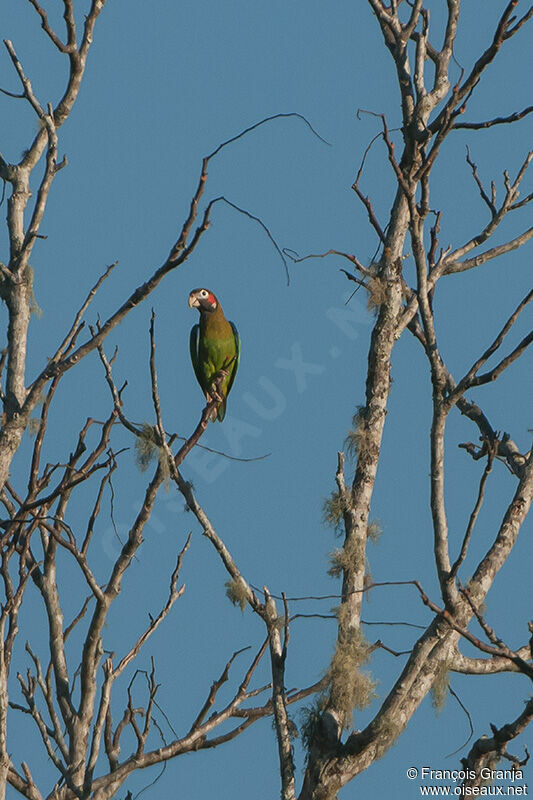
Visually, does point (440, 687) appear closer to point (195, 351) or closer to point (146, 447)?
point (146, 447)

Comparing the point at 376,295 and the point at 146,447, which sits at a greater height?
the point at 376,295

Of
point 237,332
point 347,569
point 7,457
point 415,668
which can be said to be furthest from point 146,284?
point 237,332

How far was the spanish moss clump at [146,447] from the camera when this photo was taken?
4926mm

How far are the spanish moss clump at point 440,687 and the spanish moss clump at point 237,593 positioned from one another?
0.89 meters

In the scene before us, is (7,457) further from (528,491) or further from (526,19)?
(526,19)

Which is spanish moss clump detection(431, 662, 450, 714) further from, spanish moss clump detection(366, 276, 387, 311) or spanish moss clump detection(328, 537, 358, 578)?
spanish moss clump detection(366, 276, 387, 311)

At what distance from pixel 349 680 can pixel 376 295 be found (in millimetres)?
1944

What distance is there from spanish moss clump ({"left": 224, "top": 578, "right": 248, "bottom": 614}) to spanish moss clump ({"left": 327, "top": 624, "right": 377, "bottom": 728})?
50 cm

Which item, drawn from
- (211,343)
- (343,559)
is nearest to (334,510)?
(343,559)

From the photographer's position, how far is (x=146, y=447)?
4.96 meters

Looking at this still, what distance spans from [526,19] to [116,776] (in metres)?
3.95

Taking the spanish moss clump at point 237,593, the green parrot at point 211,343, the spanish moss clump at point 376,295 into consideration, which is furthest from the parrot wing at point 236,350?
the spanish moss clump at point 237,593

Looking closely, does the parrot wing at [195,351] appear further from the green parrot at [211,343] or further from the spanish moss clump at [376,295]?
the spanish moss clump at [376,295]

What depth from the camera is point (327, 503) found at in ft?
17.0
